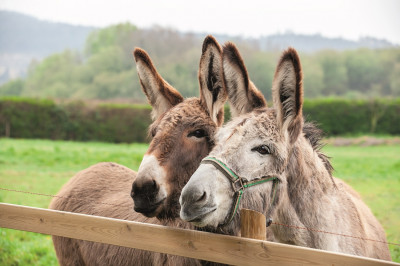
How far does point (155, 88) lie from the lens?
355 cm

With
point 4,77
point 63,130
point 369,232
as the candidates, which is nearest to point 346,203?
point 369,232

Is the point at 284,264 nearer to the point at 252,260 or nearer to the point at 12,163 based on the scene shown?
the point at 252,260

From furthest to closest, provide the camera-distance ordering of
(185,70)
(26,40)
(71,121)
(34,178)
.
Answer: (26,40) < (185,70) < (71,121) < (34,178)

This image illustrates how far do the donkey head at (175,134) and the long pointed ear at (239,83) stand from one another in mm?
217

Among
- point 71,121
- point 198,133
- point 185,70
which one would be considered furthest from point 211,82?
point 185,70

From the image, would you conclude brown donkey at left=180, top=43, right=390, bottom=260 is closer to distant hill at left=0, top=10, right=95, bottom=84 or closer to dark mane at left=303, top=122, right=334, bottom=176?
dark mane at left=303, top=122, right=334, bottom=176

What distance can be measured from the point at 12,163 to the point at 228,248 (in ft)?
50.1

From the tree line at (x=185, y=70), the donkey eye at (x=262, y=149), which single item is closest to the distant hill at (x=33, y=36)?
the tree line at (x=185, y=70)

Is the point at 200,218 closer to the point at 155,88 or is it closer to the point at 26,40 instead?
the point at 155,88

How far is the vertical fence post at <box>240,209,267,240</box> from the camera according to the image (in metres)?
2.30

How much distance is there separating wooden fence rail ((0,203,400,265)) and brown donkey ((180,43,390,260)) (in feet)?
0.57

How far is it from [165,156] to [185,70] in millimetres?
46248

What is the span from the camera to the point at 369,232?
10.6ft

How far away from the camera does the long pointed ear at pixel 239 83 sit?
296 centimetres
